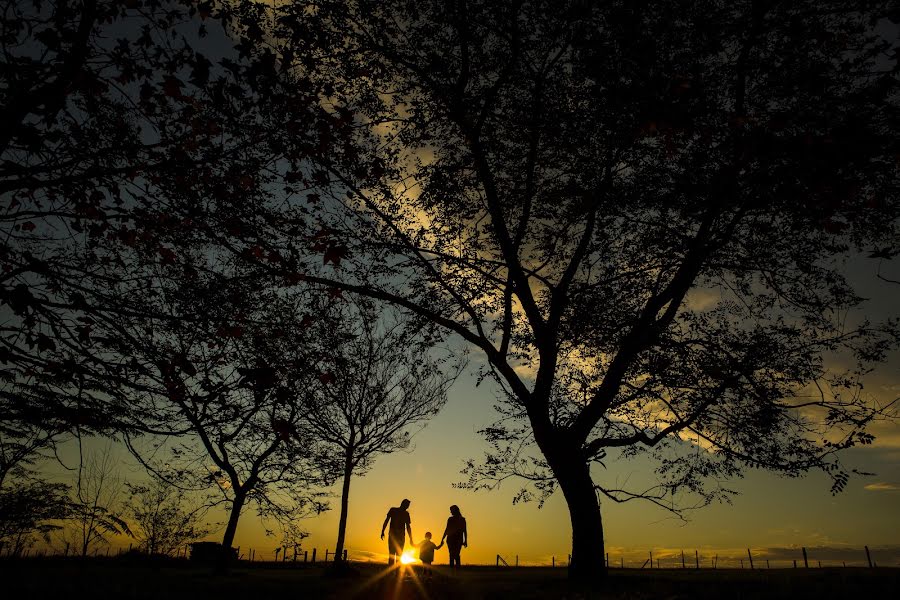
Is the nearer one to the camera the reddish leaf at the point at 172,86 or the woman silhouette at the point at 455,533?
the reddish leaf at the point at 172,86

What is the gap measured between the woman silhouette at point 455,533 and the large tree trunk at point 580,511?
5.91 m

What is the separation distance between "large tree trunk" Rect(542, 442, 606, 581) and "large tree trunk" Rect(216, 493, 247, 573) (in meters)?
13.2

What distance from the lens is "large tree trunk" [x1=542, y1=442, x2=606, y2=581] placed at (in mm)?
12633

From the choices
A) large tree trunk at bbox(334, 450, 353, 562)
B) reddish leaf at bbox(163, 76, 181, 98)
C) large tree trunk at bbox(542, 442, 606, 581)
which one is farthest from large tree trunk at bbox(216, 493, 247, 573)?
reddish leaf at bbox(163, 76, 181, 98)

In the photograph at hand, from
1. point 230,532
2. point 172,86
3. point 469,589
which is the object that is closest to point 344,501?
point 230,532

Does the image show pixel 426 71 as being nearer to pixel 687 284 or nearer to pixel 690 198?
pixel 690 198

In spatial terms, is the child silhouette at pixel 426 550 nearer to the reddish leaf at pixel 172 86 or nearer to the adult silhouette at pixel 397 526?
the adult silhouette at pixel 397 526

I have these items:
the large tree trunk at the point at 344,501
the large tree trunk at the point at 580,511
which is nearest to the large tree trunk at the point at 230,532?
the large tree trunk at the point at 344,501

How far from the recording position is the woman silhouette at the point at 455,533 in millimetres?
18528

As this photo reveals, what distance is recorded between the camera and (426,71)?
14.0 metres

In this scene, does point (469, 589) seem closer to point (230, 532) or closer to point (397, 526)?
point (397, 526)

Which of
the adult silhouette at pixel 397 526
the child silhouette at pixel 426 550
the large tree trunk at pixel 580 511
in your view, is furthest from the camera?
the child silhouette at pixel 426 550

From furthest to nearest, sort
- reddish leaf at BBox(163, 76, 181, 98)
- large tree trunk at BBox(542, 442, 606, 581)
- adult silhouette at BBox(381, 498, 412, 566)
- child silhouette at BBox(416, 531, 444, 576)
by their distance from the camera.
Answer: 1. child silhouette at BBox(416, 531, 444, 576)
2. adult silhouette at BBox(381, 498, 412, 566)
3. large tree trunk at BBox(542, 442, 606, 581)
4. reddish leaf at BBox(163, 76, 181, 98)

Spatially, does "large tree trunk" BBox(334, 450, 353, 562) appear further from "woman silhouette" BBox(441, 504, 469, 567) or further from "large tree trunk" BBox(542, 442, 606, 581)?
"large tree trunk" BBox(542, 442, 606, 581)
